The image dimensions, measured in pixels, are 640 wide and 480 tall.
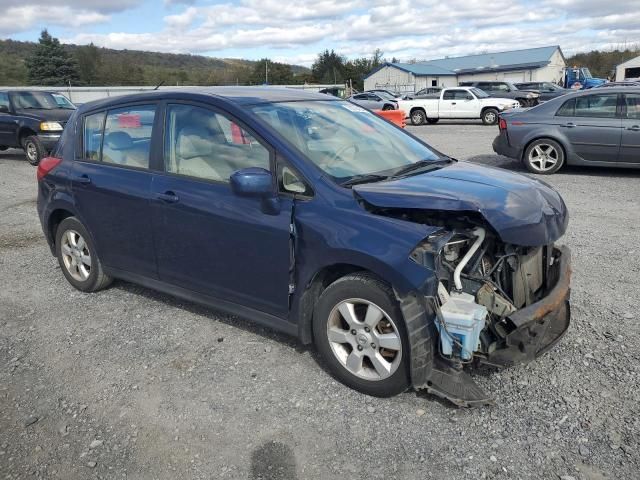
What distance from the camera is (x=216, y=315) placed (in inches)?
180

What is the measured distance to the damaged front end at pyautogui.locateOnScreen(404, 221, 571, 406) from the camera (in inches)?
120

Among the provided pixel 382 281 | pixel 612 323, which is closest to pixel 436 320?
pixel 382 281

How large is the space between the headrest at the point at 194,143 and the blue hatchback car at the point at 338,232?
10 millimetres

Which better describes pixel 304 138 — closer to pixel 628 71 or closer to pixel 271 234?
pixel 271 234

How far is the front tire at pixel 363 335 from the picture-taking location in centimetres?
315

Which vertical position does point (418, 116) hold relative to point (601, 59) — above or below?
below

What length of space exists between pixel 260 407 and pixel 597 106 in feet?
30.0

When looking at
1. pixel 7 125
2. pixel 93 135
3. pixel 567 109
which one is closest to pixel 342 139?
pixel 93 135

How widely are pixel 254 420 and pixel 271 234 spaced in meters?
1.12

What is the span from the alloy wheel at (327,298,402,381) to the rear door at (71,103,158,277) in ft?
5.67

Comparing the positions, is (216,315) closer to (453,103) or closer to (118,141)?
(118,141)

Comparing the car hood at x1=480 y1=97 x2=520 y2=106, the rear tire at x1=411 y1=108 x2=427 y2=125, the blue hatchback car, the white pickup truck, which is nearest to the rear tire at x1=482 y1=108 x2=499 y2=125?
the white pickup truck

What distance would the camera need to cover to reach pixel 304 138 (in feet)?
12.1

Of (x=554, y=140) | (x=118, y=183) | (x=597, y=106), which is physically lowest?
(x=554, y=140)
